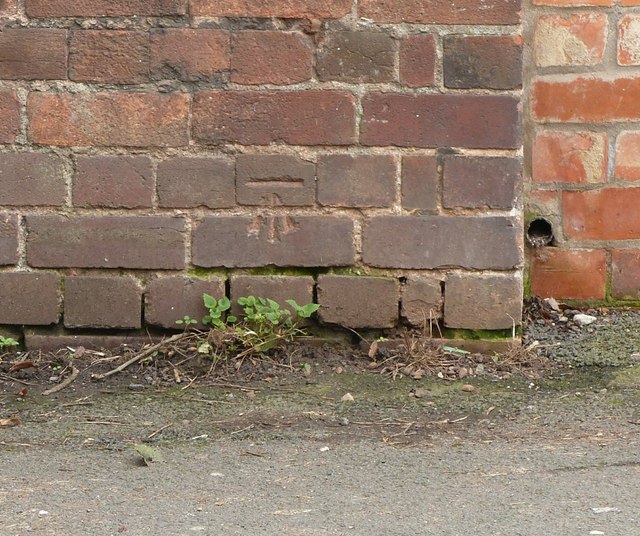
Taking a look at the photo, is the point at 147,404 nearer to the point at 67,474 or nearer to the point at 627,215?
the point at 67,474

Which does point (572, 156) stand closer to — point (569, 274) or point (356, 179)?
point (569, 274)

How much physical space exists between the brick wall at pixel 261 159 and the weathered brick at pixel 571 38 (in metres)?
0.55

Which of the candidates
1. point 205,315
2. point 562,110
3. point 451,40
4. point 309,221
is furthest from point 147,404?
point 562,110

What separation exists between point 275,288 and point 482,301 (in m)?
0.72

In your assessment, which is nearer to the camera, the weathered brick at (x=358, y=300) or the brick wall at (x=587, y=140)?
the weathered brick at (x=358, y=300)

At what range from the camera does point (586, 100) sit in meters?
3.93

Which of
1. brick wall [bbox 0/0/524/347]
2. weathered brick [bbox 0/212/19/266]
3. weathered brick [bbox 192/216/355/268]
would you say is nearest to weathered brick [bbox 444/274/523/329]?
brick wall [bbox 0/0/524/347]

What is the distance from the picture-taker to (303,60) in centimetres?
344

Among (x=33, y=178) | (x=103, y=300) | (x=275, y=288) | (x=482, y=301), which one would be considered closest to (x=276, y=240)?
(x=275, y=288)

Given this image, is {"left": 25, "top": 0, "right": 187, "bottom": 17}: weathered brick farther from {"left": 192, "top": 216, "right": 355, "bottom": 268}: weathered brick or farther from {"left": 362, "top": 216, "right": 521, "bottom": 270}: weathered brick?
{"left": 362, "top": 216, "right": 521, "bottom": 270}: weathered brick

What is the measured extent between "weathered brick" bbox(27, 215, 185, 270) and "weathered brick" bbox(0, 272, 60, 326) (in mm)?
81

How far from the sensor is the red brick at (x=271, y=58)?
344 cm

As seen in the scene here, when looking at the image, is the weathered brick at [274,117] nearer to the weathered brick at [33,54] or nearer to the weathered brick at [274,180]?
the weathered brick at [274,180]

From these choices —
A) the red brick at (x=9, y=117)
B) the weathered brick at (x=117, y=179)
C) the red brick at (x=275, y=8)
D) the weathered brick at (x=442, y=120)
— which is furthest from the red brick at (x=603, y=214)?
the red brick at (x=9, y=117)
